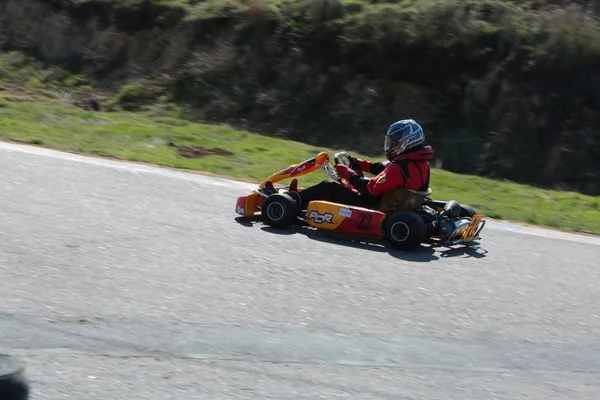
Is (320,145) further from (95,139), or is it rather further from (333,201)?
(333,201)

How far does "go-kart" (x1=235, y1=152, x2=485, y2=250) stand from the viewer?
8.59m

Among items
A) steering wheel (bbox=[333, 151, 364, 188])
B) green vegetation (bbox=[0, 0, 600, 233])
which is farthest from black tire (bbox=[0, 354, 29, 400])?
green vegetation (bbox=[0, 0, 600, 233])

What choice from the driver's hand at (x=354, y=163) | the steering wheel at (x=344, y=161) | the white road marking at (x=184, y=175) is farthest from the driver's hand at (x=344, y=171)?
the white road marking at (x=184, y=175)

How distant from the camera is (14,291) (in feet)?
20.0

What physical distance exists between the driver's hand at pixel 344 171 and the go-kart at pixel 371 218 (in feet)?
0.46

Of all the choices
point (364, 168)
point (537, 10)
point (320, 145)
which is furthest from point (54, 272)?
point (537, 10)

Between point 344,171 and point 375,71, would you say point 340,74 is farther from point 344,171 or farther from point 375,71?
point 344,171

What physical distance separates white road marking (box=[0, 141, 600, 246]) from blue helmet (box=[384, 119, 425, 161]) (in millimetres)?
1869

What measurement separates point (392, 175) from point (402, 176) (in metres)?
0.11

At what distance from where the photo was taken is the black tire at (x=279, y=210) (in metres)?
8.95

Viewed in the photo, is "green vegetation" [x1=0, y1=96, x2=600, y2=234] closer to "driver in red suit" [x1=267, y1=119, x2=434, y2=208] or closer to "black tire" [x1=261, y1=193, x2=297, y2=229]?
"driver in red suit" [x1=267, y1=119, x2=434, y2=208]

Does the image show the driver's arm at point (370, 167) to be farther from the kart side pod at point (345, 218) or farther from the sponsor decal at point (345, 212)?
the sponsor decal at point (345, 212)

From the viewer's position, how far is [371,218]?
870cm

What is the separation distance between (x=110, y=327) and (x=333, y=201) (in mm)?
3946
